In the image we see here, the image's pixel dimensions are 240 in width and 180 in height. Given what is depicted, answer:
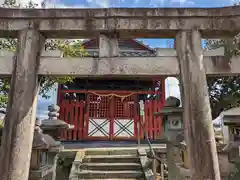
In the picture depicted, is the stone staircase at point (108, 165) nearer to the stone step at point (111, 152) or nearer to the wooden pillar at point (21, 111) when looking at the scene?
the stone step at point (111, 152)

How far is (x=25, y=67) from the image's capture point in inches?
128

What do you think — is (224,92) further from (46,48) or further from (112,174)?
(46,48)

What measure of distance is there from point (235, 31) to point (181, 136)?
2232 mm

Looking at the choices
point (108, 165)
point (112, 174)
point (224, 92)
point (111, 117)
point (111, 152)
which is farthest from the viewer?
point (111, 117)

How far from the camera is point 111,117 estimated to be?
1148 centimetres

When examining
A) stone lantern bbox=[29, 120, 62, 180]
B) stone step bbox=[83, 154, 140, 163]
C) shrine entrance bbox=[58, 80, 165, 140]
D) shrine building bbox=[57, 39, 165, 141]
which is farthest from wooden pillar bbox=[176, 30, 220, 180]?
shrine entrance bbox=[58, 80, 165, 140]

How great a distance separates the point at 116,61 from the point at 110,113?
27.3 ft

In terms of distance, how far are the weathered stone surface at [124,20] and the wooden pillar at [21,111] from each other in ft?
0.91

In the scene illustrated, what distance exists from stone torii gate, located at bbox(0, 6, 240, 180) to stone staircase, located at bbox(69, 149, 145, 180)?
3.13 m

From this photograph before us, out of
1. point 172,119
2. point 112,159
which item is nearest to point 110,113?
point 112,159

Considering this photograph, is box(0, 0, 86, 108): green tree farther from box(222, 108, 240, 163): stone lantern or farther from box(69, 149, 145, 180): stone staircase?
box(222, 108, 240, 163): stone lantern

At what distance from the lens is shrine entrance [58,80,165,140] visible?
37.0 ft

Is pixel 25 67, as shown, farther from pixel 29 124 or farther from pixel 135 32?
pixel 135 32

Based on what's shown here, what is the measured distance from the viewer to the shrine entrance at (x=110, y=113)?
11.3 m
